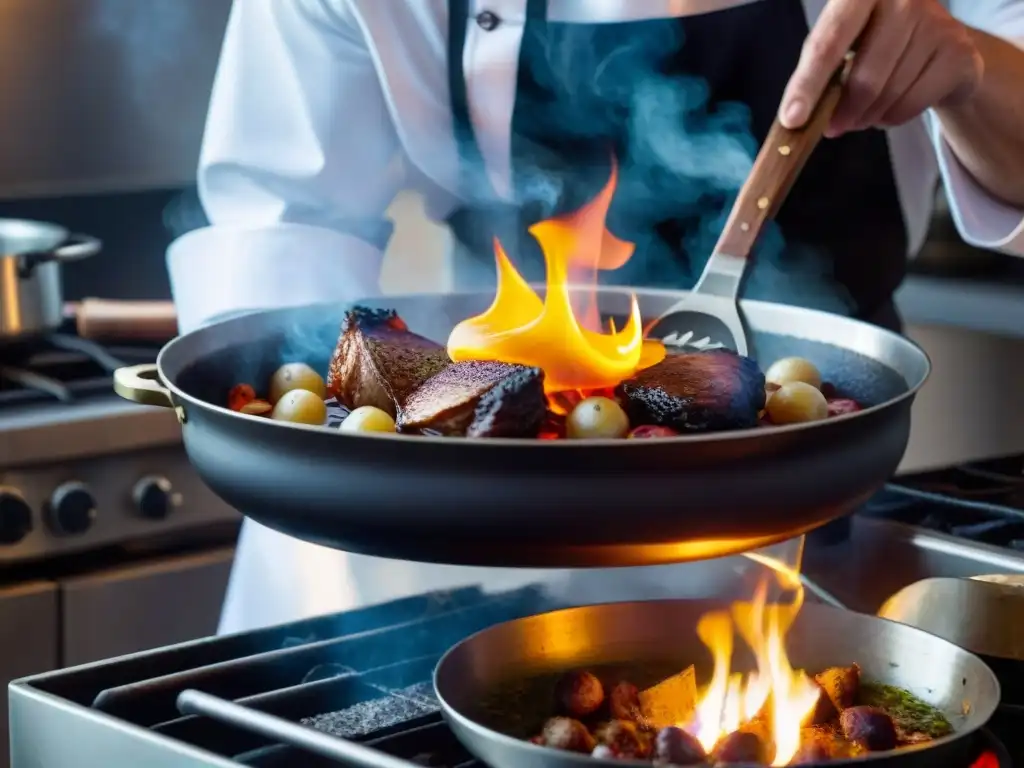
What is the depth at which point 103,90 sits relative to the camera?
2.64 meters

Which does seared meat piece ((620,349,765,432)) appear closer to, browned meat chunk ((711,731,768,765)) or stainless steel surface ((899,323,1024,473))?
browned meat chunk ((711,731,768,765))

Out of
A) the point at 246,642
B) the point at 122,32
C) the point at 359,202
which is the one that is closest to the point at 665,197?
the point at 359,202

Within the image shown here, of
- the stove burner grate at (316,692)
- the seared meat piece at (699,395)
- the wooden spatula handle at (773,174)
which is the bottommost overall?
the stove burner grate at (316,692)

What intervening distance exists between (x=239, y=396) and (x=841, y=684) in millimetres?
459

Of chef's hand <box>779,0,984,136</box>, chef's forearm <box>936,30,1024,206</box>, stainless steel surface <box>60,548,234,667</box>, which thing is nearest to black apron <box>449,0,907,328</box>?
chef's forearm <box>936,30,1024,206</box>

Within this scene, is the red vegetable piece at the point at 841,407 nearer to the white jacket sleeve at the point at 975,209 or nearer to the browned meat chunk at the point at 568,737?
the browned meat chunk at the point at 568,737

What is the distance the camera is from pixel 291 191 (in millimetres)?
1695

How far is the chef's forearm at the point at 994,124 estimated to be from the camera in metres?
1.40

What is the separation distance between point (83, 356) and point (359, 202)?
0.72m

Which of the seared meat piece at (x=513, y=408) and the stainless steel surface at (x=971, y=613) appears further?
the stainless steel surface at (x=971, y=613)

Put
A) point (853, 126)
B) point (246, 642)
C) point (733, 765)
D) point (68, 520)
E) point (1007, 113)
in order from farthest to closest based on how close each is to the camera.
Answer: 1. point (68, 520)
2. point (1007, 113)
3. point (853, 126)
4. point (246, 642)
5. point (733, 765)

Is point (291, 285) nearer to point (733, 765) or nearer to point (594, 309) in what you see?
point (594, 309)

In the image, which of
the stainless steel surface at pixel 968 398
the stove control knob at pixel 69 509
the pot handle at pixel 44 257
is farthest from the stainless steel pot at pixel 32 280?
the stainless steel surface at pixel 968 398

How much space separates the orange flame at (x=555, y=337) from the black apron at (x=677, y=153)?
1.48ft
